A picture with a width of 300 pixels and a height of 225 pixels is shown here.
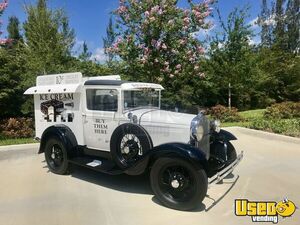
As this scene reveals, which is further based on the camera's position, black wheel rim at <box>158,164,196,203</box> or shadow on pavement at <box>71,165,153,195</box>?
shadow on pavement at <box>71,165,153,195</box>

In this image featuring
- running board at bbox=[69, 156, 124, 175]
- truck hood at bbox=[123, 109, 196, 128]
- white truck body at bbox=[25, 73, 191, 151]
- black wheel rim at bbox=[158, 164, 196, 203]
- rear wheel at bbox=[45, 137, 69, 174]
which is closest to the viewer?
black wheel rim at bbox=[158, 164, 196, 203]

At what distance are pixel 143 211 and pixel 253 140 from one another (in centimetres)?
567

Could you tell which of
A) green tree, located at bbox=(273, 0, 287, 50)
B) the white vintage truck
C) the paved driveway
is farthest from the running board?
green tree, located at bbox=(273, 0, 287, 50)

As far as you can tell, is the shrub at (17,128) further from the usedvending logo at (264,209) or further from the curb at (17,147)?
the usedvending logo at (264,209)

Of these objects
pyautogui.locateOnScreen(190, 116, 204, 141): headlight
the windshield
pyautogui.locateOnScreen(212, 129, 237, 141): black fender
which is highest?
the windshield

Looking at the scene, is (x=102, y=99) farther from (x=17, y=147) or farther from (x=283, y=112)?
(x=283, y=112)

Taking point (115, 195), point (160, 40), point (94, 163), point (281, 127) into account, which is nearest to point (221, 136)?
point (115, 195)

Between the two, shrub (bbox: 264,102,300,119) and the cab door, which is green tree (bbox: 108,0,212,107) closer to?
shrub (bbox: 264,102,300,119)

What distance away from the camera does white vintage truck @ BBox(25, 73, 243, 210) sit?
449 centimetres

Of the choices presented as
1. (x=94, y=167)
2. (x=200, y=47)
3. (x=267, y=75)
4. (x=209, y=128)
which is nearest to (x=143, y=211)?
(x=94, y=167)

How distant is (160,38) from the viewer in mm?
11688

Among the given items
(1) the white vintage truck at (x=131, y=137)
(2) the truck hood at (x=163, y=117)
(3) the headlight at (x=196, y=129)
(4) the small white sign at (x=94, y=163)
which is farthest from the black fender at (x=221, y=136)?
(4) the small white sign at (x=94, y=163)

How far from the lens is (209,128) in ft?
17.5

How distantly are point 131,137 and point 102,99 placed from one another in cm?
101
